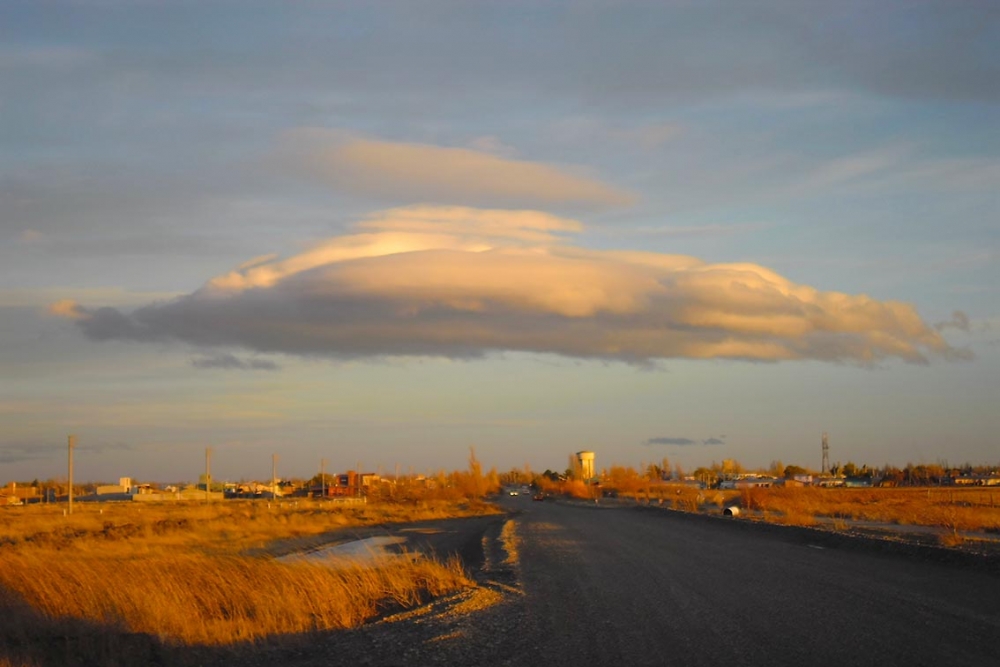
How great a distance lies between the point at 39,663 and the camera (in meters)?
13.4

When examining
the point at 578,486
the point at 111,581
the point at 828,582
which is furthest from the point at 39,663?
the point at 578,486

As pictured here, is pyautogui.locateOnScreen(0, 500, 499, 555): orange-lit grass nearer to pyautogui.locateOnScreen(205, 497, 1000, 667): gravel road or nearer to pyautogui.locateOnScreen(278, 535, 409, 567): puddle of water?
pyautogui.locateOnScreen(278, 535, 409, 567): puddle of water

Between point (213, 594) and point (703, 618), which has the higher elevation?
point (703, 618)

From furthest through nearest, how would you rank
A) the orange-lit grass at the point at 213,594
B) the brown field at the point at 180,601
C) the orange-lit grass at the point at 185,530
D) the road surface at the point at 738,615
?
the orange-lit grass at the point at 185,530 → the orange-lit grass at the point at 213,594 → the brown field at the point at 180,601 → the road surface at the point at 738,615

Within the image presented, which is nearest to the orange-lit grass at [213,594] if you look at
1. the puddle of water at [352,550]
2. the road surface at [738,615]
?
the road surface at [738,615]

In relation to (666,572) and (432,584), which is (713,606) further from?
(432,584)

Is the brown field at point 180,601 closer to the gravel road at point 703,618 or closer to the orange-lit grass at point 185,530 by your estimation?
the gravel road at point 703,618

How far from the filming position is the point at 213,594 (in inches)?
740

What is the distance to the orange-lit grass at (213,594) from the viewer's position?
16516 millimetres

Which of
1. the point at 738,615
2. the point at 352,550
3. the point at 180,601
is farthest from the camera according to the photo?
the point at 352,550

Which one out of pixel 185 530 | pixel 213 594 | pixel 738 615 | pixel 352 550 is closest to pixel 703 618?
pixel 738 615

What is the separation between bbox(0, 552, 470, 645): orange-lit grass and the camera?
16.5m

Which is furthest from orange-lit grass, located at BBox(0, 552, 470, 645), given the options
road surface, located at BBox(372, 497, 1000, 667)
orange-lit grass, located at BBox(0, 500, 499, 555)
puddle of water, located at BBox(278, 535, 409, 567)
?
puddle of water, located at BBox(278, 535, 409, 567)

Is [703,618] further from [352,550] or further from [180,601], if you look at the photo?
[352,550]
